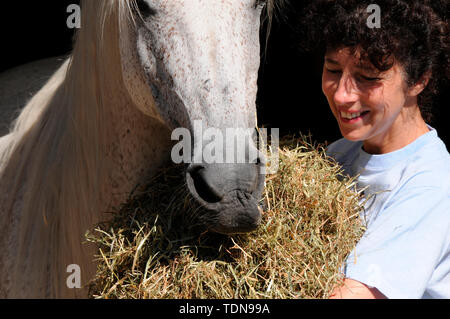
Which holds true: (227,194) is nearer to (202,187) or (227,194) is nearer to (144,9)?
(202,187)

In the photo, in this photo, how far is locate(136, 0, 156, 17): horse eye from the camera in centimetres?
128

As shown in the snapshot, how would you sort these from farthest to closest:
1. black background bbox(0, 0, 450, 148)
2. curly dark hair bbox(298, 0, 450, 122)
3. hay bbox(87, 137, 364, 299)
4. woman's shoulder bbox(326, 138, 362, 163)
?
black background bbox(0, 0, 450, 148)
woman's shoulder bbox(326, 138, 362, 163)
curly dark hair bbox(298, 0, 450, 122)
hay bbox(87, 137, 364, 299)

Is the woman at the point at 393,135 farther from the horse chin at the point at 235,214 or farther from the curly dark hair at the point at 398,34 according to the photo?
the horse chin at the point at 235,214

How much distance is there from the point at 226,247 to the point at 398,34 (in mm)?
888

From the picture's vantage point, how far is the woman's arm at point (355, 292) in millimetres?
1210

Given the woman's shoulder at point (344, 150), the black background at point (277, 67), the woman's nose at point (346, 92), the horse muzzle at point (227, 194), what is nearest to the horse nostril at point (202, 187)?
the horse muzzle at point (227, 194)

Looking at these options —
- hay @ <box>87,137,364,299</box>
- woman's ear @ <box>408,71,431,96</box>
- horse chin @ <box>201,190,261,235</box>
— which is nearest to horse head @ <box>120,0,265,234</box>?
horse chin @ <box>201,190,261,235</box>

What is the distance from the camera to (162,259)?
4.17 feet

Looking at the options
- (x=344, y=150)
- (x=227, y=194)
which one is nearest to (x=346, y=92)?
(x=344, y=150)

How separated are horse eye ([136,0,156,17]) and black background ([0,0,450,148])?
2.23 meters

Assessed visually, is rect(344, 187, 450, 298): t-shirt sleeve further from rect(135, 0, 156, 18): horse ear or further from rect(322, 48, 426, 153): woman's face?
rect(135, 0, 156, 18): horse ear

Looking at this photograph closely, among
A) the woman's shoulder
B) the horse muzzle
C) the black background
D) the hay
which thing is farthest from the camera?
the black background
